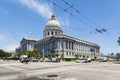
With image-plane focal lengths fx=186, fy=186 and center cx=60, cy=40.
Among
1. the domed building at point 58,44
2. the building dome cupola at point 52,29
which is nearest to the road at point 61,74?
the domed building at point 58,44

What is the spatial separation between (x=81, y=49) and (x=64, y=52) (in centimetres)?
2768

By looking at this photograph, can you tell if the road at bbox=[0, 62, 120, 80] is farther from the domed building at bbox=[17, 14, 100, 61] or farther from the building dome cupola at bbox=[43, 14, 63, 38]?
the building dome cupola at bbox=[43, 14, 63, 38]

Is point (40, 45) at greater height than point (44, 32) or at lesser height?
lesser

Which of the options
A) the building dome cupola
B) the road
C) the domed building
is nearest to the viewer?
the road

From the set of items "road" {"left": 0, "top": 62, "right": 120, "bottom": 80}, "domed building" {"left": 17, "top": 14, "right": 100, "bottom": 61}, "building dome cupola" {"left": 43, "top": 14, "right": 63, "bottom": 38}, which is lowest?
"road" {"left": 0, "top": 62, "right": 120, "bottom": 80}

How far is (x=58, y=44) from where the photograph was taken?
140 meters

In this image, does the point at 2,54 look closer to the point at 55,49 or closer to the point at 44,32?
the point at 44,32

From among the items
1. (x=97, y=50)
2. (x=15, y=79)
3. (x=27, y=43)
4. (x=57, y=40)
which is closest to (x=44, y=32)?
(x=27, y=43)

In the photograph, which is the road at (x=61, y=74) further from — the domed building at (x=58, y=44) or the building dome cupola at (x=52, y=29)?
the building dome cupola at (x=52, y=29)

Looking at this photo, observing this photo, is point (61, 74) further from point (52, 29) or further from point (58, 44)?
point (52, 29)

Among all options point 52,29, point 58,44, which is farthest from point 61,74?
point 52,29

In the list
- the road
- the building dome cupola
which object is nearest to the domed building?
the building dome cupola

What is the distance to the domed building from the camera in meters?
141

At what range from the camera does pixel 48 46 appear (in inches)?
6102
